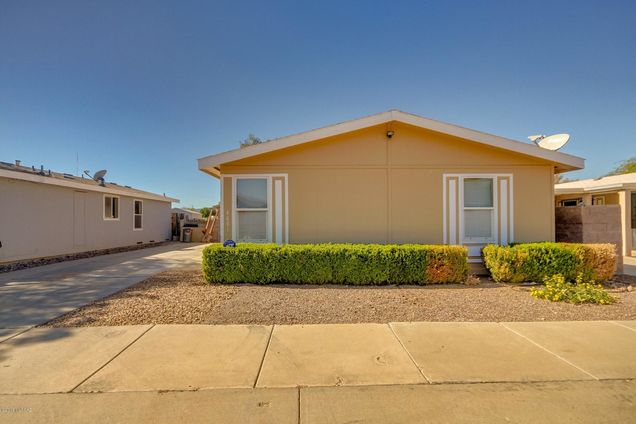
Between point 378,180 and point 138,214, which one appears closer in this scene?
point 378,180

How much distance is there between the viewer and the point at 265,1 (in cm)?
888

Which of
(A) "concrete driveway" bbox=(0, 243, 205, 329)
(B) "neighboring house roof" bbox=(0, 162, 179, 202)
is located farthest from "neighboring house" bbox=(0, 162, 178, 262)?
(A) "concrete driveway" bbox=(0, 243, 205, 329)

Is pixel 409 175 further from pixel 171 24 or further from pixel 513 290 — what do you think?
pixel 171 24

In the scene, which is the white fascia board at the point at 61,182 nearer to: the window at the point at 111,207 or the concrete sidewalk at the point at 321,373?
the window at the point at 111,207

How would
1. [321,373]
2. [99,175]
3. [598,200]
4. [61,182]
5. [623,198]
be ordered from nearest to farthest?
[321,373]
[61,182]
[623,198]
[598,200]
[99,175]

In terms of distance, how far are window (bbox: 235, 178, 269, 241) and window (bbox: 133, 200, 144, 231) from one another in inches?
436

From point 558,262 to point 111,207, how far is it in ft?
55.0

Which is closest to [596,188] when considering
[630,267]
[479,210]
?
[630,267]

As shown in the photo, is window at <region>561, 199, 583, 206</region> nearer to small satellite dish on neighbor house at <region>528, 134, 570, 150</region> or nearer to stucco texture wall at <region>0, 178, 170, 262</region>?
small satellite dish on neighbor house at <region>528, 134, 570, 150</region>

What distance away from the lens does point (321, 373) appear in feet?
9.70

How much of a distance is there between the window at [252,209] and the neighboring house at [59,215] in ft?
24.7

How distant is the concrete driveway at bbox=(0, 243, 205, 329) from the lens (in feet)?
15.5

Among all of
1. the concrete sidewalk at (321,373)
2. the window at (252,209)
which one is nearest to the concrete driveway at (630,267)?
the concrete sidewalk at (321,373)

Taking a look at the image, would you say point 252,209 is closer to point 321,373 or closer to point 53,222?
point 321,373
